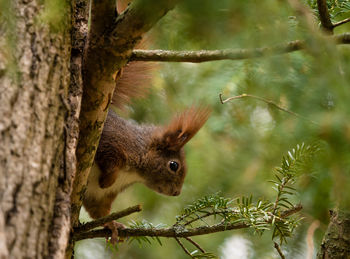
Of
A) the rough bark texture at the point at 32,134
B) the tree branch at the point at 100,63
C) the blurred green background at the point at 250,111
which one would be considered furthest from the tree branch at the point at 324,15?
the rough bark texture at the point at 32,134

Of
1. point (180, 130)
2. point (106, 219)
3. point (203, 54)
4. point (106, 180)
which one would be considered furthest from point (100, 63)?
point (180, 130)

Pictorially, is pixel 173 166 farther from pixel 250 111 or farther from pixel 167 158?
pixel 250 111

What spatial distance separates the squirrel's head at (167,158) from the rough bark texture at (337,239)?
43.9 inches

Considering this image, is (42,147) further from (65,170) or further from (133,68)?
(133,68)

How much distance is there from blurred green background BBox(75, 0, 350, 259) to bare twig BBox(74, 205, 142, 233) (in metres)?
0.41

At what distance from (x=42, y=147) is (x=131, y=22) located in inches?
14.9

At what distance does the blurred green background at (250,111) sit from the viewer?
2.37ft

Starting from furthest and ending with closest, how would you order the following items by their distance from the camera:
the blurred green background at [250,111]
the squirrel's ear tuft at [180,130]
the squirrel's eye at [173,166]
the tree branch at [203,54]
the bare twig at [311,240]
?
the squirrel's eye at [173,166] < the squirrel's ear tuft at [180,130] < the bare twig at [311,240] < the tree branch at [203,54] < the blurred green background at [250,111]

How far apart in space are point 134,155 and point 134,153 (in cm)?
1

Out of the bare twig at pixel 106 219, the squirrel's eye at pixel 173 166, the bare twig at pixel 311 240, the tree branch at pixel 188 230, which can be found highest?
the squirrel's eye at pixel 173 166

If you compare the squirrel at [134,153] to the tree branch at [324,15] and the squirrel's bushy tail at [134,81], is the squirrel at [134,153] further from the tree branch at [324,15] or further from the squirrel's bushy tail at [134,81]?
the tree branch at [324,15]

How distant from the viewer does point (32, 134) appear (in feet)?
3.06

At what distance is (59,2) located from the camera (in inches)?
32.4

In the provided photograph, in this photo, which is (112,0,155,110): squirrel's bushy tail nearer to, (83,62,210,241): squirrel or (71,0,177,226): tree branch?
(83,62,210,241): squirrel
